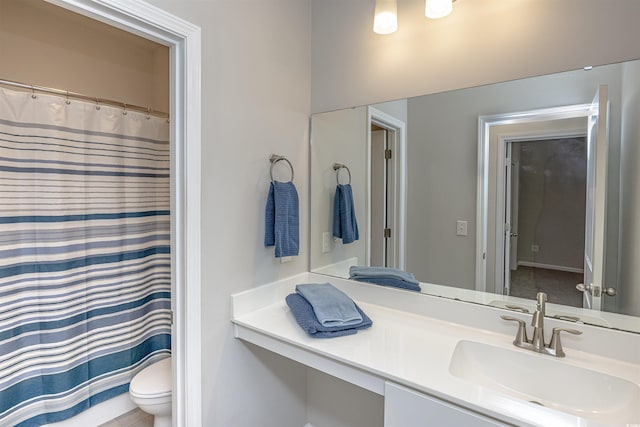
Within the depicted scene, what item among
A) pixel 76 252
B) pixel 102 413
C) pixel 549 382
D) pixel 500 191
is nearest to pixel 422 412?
pixel 549 382

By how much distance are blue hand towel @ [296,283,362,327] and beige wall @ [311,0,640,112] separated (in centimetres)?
96

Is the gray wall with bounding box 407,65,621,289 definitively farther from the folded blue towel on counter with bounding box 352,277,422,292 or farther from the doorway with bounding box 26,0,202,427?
the doorway with bounding box 26,0,202,427

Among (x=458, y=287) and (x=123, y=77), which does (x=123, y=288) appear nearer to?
(x=123, y=77)

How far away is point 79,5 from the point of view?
1.02m

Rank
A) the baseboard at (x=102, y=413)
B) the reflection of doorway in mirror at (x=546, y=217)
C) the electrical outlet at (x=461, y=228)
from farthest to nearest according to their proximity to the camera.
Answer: the baseboard at (x=102, y=413) < the electrical outlet at (x=461, y=228) < the reflection of doorway in mirror at (x=546, y=217)

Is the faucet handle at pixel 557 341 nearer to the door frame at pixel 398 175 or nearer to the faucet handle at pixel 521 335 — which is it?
the faucet handle at pixel 521 335

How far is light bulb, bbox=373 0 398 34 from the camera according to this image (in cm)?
145

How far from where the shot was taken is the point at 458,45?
1.37 meters

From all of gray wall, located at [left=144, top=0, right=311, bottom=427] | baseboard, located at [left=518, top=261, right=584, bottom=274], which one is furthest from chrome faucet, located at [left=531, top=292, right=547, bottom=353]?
gray wall, located at [left=144, top=0, right=311, bottom=427]

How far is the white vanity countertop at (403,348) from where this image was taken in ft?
2.96

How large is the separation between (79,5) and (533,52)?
1.57 metres

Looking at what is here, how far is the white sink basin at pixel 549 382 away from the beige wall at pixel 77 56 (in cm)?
261

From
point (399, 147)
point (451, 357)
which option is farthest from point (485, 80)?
point (451, 357)

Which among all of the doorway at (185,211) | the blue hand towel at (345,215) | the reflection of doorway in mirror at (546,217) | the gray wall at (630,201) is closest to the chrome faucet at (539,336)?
the reflection of doorway in mirror at (546,217)
